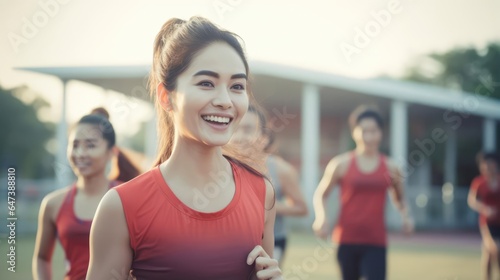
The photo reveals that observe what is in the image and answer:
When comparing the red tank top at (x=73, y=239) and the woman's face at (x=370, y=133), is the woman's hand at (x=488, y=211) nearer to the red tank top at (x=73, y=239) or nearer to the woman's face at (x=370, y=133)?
the woman's face at (x=370, y=133)

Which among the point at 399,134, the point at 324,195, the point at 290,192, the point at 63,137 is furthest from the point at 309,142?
the point at 290,192

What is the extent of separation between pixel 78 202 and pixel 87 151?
→ 1.21ft

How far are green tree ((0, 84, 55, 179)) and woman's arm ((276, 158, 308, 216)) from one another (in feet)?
143

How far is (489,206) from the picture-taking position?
9516mm

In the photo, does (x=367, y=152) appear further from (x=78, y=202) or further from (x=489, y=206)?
(x=489, y=206)

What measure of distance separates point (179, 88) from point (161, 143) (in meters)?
0.45

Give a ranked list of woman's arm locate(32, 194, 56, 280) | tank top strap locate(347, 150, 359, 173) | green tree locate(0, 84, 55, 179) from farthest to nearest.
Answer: green tree locate(0, 84, 55, 179) → tank top strap locate(347, 150, 359, 173) → woman's arm locate(32, 194, 56, 280)

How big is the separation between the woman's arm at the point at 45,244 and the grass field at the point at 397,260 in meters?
2.82

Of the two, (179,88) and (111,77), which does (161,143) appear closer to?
(179,88)

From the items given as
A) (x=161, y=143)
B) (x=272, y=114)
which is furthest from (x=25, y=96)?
(x=161, y=143)

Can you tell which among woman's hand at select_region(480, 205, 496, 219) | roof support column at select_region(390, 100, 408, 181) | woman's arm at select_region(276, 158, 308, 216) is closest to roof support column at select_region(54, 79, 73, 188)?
roof support column at select_region(390, 100, 408, 181)

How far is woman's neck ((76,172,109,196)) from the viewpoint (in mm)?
4316

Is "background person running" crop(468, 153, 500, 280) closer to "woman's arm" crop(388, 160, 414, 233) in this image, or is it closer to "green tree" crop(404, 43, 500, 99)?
"woman's arm" crop(388, 160, 414, 233)

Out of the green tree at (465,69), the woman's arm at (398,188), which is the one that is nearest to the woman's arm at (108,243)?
the woman's arm at (398,188)
